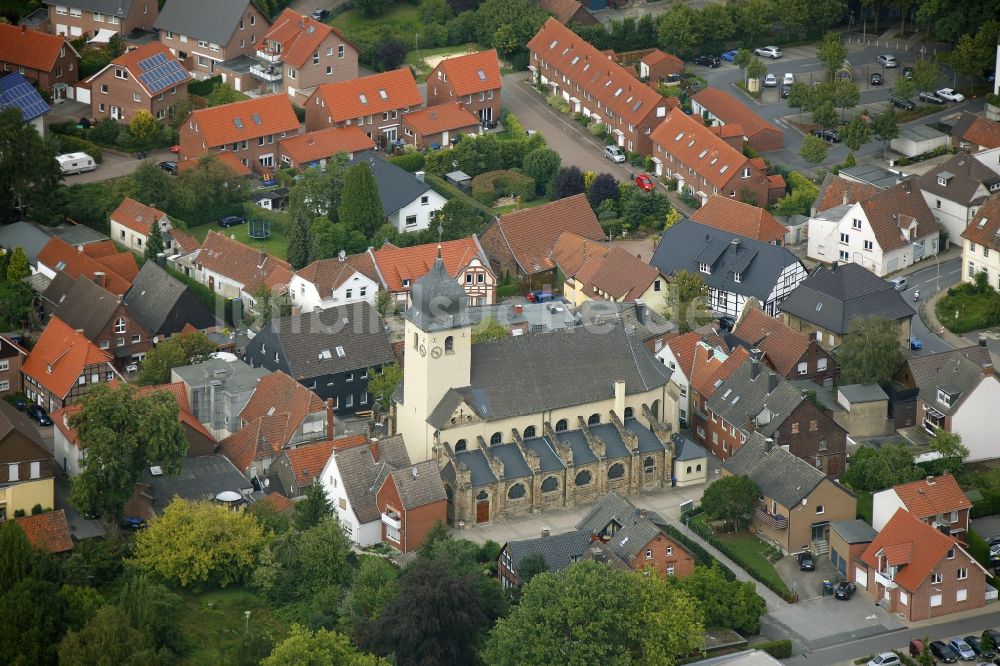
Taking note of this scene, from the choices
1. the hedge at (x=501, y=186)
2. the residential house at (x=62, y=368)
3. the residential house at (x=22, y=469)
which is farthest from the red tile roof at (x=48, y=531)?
the hedge at (x=501, y=186)

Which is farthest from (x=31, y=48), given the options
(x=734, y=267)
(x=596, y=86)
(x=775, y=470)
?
(x=775, y=470)

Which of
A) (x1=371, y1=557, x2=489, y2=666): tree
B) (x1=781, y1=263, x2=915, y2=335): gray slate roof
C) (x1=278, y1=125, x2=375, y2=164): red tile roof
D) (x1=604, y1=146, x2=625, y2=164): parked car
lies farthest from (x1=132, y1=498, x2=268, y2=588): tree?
(x1=604, y1=146, x2=625, y2=164): parked car

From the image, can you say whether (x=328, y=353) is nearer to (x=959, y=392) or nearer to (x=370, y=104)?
(x=959, y=392)

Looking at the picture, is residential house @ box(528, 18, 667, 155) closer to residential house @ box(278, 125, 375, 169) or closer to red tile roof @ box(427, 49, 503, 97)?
red tile roof @ box(427, 49, 503, 97)

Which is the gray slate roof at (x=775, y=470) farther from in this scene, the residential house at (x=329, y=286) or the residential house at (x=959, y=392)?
the residential house at (x=329, y=286)

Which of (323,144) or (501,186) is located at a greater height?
(323,144)

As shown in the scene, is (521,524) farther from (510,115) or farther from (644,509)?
(510,115)

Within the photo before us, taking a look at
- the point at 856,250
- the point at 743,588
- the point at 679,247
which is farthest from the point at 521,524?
the point at 856,250
